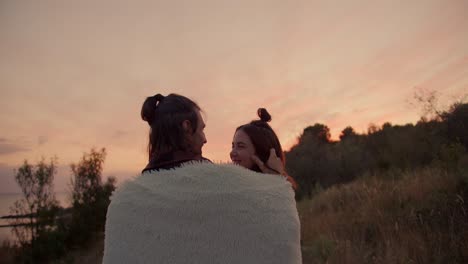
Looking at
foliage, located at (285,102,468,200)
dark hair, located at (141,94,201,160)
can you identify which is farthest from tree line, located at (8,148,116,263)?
dark hair, located at (141,94,201,160)

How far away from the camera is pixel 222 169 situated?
1.39 m

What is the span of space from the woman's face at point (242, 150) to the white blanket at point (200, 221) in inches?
49.7

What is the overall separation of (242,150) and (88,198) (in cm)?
1881

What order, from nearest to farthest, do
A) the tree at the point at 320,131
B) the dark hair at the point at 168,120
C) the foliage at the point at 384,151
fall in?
1. the dark hair at the point at 168,120
2. the foliage at the point at 384,151
3. the tree at the point at 320,131

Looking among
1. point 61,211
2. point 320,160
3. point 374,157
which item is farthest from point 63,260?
point 374,157

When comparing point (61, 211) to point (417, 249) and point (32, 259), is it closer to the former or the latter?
point (32, 259)

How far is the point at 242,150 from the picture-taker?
9.04 ft

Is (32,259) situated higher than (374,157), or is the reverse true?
(374,157)

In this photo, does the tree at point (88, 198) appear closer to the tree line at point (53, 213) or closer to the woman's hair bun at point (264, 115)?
the tree line at point (53, 213)

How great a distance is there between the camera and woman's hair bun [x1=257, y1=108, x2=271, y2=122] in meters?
2.98

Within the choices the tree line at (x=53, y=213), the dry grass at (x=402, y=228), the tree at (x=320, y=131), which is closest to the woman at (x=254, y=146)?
the dry grass at (x=402, y=228)

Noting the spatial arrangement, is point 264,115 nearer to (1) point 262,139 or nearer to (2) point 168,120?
(1) point 262,139

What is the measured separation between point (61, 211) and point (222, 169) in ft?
65.1

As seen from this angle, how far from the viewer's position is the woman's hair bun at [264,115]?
117 inches
